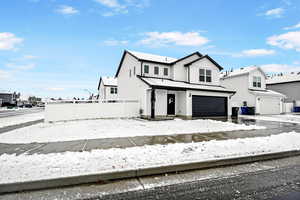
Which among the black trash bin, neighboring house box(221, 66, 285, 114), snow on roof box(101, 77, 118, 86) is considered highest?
snow on roof box(101, 77, 118, 86)

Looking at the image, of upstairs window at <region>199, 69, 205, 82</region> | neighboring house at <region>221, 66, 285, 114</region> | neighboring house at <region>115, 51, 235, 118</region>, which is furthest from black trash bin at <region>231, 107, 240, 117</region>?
upstairs window at <region>199, 69, 205, 82</region>

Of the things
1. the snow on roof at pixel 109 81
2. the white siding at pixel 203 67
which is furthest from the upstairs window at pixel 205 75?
the snow on roof at pixel 109 81

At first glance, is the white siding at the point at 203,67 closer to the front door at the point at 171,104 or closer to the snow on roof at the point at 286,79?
the front door at the point at 171,104

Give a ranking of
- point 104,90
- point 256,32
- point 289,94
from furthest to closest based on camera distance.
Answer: point 104,90
point 289,94
point 256,32

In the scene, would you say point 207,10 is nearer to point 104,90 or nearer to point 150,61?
point 150,61

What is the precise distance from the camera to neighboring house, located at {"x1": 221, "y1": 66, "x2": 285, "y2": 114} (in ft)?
75.9

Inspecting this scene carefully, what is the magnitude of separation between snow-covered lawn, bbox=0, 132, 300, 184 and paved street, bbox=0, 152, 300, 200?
1.17 ft

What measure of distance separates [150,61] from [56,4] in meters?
9.41

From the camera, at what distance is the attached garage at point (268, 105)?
2333cm

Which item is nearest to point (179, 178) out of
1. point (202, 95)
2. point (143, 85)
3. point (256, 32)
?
point (143, 85)

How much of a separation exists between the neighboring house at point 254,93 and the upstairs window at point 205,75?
19.8 ft

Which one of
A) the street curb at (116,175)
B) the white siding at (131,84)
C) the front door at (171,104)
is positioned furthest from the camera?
the front door at (171,104)

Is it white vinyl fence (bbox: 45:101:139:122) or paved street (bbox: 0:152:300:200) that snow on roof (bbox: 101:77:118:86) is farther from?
paved street (bbox: 0:152:300:200)

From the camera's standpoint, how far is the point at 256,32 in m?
19.1
